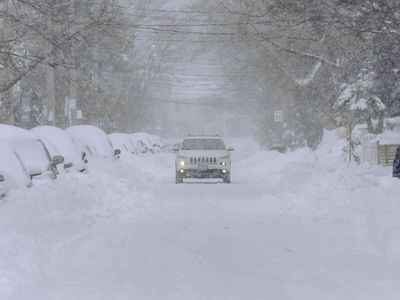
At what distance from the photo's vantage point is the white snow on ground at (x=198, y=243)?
9461 mm

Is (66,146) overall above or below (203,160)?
above

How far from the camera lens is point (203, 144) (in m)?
33.1

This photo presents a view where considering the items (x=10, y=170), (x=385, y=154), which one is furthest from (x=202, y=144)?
(x=10, y=170)

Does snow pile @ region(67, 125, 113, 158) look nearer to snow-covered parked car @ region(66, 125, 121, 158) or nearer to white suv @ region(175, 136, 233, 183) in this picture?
snow-covered parked car @ region(66, 125, 121, 158)

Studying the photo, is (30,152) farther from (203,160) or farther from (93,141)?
(203,160)

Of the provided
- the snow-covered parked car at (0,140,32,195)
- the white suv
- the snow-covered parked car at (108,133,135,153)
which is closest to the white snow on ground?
the snow-covered parked car at (0,140,32,195)

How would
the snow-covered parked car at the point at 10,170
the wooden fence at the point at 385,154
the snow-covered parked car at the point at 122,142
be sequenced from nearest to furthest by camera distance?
the snow-covered parked car at the point at 10,170
the wooden fence at the point at 385,154
the snow-covered parked car at the point at 122,142

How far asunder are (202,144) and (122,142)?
12.9 metres

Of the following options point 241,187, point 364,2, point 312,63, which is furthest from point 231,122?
point 364,2

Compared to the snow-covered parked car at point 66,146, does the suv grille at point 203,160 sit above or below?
below

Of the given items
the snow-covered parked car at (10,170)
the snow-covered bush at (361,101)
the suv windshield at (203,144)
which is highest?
the snow-covered bush at (361,101)

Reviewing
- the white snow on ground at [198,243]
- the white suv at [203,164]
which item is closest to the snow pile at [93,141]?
the white suv at [203,164]

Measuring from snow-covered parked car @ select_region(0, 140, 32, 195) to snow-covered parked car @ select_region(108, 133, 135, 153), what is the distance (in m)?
27.7

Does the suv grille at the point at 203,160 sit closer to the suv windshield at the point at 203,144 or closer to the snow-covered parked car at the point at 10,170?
the suv windshield at the point at 203,144
